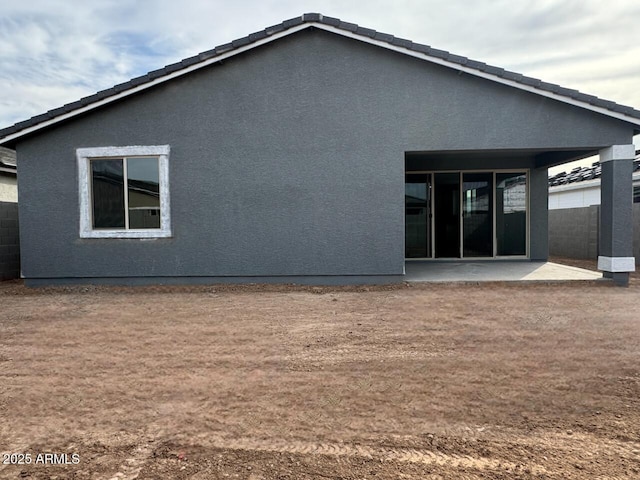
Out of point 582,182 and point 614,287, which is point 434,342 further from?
point 582,182

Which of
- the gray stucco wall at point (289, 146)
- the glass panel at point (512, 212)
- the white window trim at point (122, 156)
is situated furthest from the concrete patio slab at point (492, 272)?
the white window trim at point (122, 156)

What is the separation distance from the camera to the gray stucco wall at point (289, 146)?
27.9ft

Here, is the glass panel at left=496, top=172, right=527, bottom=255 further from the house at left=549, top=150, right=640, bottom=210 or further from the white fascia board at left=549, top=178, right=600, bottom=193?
the white fascia board at left=549, top=178, right=600, bottom=193

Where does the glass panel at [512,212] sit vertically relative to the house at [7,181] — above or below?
below

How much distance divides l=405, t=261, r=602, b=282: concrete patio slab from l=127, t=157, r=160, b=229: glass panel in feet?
18.4

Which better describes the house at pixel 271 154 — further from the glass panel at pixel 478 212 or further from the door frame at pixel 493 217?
the glass panel at pixel 478 212

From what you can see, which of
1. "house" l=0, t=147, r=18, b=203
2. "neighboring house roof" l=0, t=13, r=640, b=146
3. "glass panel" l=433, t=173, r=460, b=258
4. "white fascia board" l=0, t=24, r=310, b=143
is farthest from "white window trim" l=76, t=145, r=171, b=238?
"glass panel" l=433, t=173, r=460, b=258

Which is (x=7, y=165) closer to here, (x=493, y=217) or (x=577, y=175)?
(x=493, y=217)

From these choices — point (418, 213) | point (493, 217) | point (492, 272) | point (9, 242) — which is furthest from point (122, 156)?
point (493, 217)

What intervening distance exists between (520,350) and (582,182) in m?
16.4

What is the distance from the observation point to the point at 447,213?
39.8 feet

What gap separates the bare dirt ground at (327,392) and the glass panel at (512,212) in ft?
17.9

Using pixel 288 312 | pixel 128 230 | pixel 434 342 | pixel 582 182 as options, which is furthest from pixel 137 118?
pixel 582 182

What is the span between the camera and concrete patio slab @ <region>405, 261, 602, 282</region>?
8.79 meters
